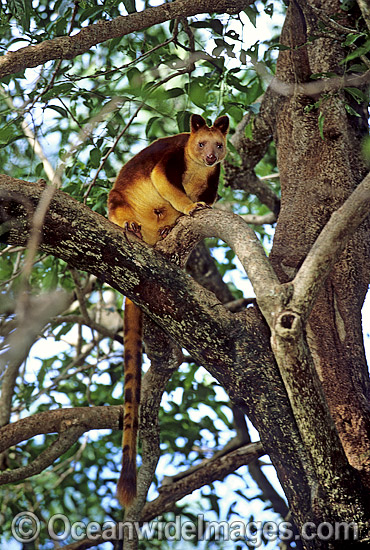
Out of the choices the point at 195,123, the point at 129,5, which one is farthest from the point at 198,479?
the point at 129,5

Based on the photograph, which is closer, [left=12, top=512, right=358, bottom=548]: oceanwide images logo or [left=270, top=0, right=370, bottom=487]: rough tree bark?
[left=270, top=0, right=370, bottom=487]: rough tree bark

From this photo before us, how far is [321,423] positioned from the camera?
269 cm

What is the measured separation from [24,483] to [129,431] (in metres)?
2.42

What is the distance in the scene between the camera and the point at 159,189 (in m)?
4.22

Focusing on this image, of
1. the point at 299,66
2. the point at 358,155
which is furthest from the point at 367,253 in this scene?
the point at 299,66

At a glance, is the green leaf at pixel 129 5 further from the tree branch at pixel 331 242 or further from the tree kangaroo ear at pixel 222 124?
the tree branch at pixel 331 242

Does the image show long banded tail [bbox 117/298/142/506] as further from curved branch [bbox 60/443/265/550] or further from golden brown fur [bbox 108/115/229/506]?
curved branch [bbox 60/443/265/550]

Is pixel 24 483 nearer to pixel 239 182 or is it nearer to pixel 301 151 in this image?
pixel 239 182

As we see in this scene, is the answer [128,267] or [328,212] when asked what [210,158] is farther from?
[128,267]

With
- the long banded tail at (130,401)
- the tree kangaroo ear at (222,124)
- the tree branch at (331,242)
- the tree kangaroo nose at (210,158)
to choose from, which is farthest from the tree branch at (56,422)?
the tree kangaroo ear at (222,124)

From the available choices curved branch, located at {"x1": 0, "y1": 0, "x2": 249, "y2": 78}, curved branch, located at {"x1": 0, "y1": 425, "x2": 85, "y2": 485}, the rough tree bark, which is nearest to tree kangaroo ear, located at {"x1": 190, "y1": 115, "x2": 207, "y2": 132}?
the rough tree bark

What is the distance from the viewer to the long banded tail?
3.36 meters

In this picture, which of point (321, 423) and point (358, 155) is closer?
point (321, 423)

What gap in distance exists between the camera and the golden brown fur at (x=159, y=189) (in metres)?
3.88
